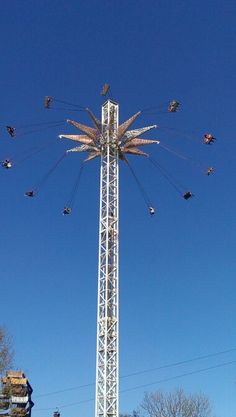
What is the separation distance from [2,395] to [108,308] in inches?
542

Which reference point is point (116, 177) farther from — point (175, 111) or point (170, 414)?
point (170, 414)

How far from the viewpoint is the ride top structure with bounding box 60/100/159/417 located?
35.9 metres

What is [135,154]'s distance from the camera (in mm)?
43375

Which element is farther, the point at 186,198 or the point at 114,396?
the point at 186,198

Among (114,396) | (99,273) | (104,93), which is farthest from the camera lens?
(104,93)

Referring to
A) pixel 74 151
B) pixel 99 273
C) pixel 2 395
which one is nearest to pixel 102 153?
pixel 74 151

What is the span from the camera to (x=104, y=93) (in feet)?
146

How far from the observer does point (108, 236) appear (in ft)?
130

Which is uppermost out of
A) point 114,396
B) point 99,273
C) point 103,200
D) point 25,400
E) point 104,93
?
point 104,93

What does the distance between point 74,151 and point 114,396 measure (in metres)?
18.0

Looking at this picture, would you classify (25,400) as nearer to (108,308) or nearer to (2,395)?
(2,395)

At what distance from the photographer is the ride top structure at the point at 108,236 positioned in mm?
35906

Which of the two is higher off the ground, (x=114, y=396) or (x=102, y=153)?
(x=102, y=153)

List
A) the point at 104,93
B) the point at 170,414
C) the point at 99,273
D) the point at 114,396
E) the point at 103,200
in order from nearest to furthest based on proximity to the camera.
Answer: the point at 114,396
the point at 99,273
the point at 103,200
the point at 104,93
the point at 170,414
